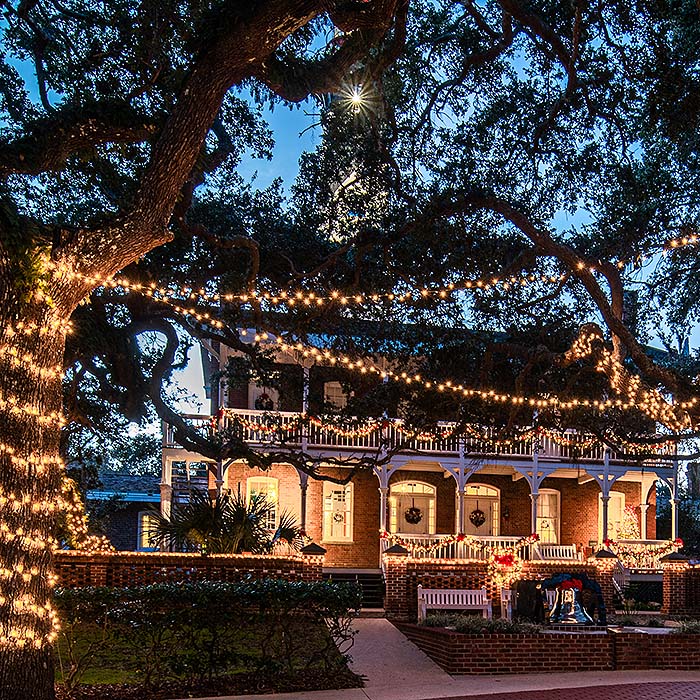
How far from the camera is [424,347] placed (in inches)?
669

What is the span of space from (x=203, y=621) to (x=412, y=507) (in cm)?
1747

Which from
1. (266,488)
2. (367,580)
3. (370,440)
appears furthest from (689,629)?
(266,488)

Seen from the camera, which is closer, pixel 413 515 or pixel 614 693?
pixel 614 693

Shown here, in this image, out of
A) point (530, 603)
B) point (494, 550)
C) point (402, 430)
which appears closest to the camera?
point (530, 603)

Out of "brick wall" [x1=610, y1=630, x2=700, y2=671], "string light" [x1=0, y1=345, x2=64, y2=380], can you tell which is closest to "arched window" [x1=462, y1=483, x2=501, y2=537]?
"brick wall" [x1=610, y1=630, x2=700, y2=671]

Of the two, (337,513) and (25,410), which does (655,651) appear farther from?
(337,513)

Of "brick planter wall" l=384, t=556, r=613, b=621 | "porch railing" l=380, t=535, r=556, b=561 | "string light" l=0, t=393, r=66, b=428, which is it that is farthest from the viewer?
"porch railing" l=380, t=535, r=556, b=561

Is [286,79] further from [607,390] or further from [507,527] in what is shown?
[507,527]

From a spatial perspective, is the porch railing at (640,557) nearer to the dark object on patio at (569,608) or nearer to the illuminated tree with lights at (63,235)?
the dark object on patio at (569,608)

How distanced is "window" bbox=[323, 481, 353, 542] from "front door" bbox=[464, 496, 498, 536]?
3668 mm

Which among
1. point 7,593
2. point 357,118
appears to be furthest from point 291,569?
point 7,593

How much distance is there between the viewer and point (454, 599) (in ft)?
57.1

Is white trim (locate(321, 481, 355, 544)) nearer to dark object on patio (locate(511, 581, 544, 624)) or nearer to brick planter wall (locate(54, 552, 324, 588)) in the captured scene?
dark object on patio (locate(511, 581, 544, 624))

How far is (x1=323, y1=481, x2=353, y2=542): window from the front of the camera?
26031 millimetres
